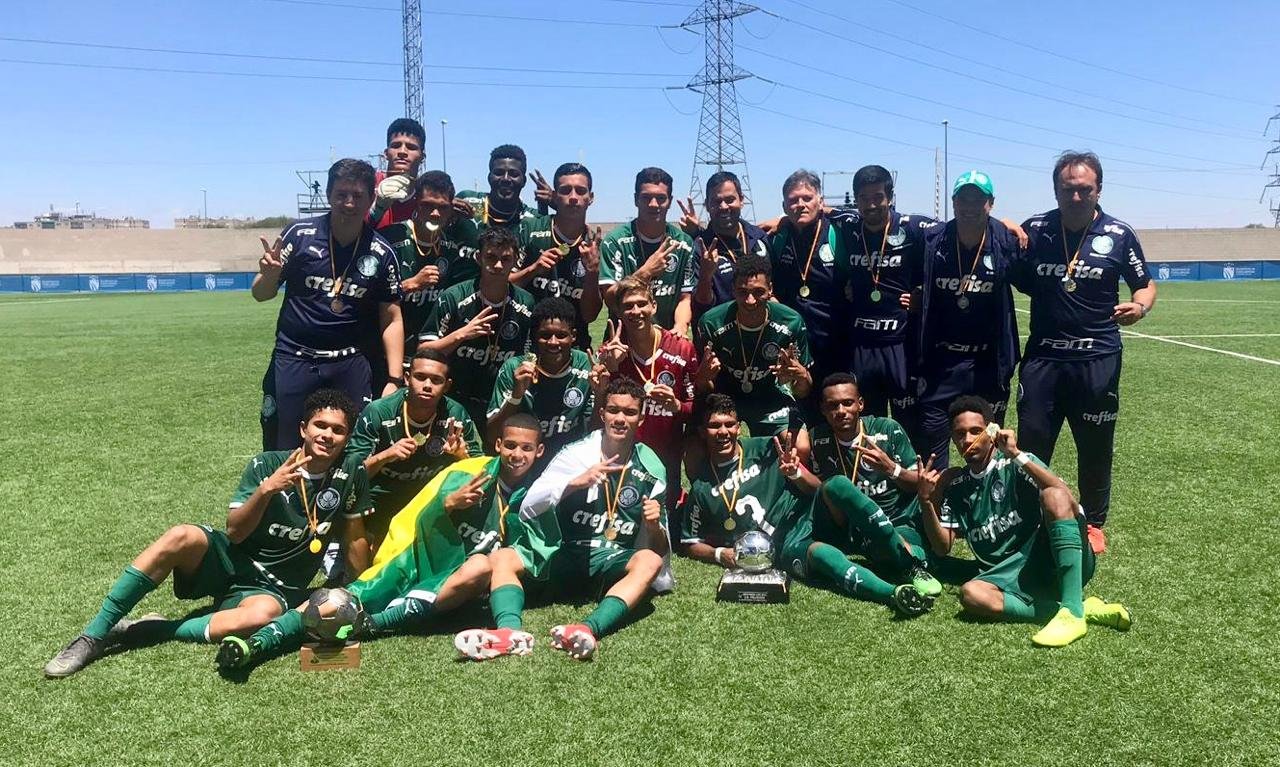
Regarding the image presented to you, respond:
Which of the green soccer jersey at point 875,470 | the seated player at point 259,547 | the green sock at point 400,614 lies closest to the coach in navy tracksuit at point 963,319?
the green soccer jersey at point 875,470

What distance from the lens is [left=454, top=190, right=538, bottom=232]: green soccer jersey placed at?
6.37 meters

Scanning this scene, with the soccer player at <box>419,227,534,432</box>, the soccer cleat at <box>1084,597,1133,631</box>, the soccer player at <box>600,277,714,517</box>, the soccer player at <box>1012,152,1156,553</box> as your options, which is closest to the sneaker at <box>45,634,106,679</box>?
the soccer player at <box>419,227,534,432</box>

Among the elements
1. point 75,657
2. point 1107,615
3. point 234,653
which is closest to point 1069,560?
point 1107,615

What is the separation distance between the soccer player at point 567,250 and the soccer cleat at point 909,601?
106 inches

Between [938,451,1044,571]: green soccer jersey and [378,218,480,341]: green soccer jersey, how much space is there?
335cm

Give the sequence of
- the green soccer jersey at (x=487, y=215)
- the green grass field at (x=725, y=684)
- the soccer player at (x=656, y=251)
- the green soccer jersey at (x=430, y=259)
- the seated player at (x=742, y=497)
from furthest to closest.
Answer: the green soccer jersey at (x=487, y=215), the green soccer jersey at (x=430, y=259), the soccer player at (x=656, y=251), the seated player at (x=742, y=497), the green grass field at (x=725, y=684)

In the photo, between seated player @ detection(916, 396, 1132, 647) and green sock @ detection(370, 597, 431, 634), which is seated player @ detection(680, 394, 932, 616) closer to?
→ seated player @ detection(916, 396, 1132, 647)

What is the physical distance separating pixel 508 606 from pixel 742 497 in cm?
162

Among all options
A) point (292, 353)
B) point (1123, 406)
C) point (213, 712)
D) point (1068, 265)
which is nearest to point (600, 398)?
point (292, 353)

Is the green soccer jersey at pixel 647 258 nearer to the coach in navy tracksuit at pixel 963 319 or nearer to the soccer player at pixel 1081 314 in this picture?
the coach in navy tracksuit at pixel 963 319

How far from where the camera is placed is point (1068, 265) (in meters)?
5.55

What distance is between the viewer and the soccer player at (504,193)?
635 cm

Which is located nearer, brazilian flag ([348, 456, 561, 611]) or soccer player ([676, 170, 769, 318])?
brazilian flag ([348, 456, 561, 611])

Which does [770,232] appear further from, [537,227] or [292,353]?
[292,353]
